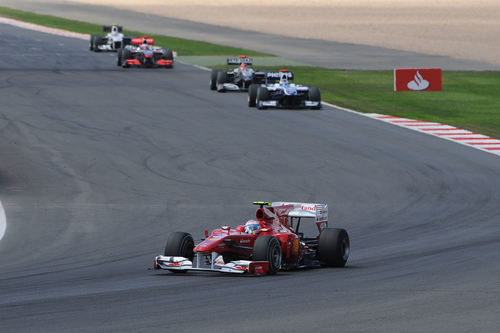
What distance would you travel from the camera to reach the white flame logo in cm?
4197

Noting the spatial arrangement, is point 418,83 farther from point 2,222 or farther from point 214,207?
point 2,222

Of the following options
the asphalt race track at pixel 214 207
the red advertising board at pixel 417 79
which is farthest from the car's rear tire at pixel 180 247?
the red advertising board at pixel 417 79

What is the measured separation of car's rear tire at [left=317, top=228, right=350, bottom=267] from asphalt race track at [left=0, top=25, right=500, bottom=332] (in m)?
0.23

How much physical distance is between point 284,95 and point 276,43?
34059mm

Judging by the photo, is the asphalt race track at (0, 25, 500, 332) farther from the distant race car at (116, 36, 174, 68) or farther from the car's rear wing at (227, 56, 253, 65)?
the distant race car at (116, 36, 174, 68)

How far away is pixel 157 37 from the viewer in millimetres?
71562

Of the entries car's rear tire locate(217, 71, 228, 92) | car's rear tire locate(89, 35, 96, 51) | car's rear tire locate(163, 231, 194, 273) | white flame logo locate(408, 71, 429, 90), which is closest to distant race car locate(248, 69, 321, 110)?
car's rear tire locate(217, 71, 228, 92)

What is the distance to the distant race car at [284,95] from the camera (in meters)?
36.2

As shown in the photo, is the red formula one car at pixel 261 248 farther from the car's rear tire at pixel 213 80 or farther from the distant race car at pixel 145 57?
the distant race car at pixel 145 57

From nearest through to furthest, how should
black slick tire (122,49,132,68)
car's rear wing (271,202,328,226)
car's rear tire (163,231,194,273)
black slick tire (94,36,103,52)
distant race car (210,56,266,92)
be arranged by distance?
car's rear tire (163,231,194,273) → car's rear wing (271,202,328,226) → distant race car (210,56,266,92) → black slick tire (122,49,132,68) → black slick tire (94,36,103,52)

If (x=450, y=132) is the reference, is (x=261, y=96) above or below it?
above

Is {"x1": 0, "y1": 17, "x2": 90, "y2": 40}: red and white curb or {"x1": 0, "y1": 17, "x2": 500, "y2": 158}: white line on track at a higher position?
{"x1": 0, "y1": 17, "x2": 90, "y2": 40}: red and white curb

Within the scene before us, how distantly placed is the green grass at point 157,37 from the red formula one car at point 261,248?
45.5m

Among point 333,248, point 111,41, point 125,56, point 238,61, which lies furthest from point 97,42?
point 333,248
